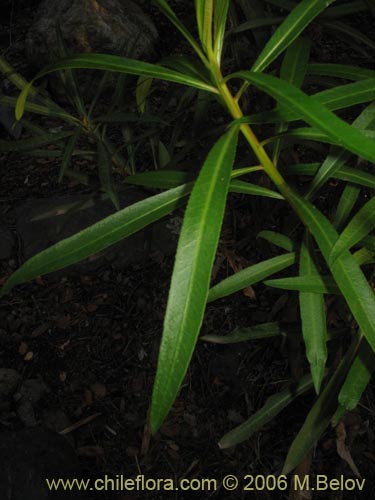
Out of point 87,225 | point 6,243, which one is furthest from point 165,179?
point 6,243

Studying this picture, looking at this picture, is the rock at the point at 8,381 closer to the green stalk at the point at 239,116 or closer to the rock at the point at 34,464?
the rock at the point at 34,464

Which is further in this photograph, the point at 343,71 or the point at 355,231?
the point at 343,71

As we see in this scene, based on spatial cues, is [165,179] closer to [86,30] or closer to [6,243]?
[6,243]

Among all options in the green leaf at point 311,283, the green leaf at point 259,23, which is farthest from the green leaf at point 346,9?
the green leaf at point 311,283

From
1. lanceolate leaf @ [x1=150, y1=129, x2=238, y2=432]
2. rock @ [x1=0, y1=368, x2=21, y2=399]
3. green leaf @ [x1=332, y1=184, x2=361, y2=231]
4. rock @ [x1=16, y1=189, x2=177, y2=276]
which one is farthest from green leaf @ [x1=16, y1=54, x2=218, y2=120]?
rock @ [x1=0, y1=368, x2=21, y2=399]

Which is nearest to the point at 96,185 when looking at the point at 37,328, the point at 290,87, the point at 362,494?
the point at 37,328

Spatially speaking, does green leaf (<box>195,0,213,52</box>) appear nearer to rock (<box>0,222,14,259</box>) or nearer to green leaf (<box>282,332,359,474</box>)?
green leaf (<box>282,332,359,474</box>)

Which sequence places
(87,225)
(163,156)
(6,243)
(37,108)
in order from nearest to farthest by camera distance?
(37,108), (163,156), (87,225), (6,243)
